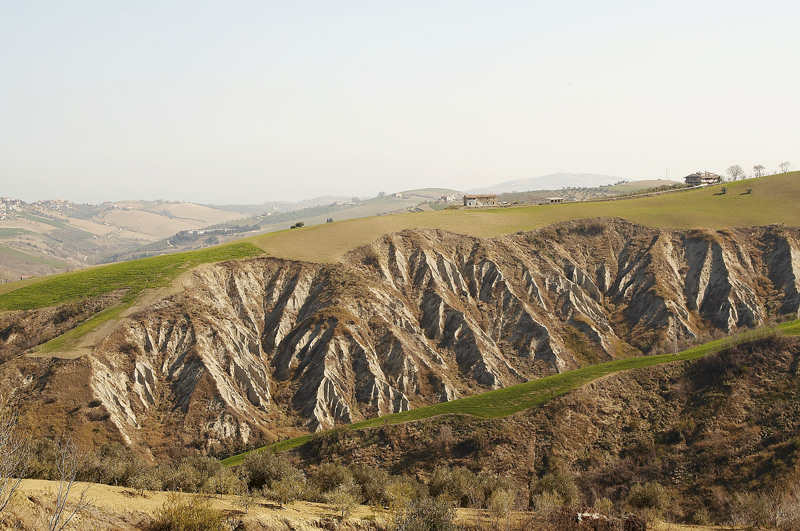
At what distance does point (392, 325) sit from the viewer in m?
81.2

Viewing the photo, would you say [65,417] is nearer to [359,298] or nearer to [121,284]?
[121,284]

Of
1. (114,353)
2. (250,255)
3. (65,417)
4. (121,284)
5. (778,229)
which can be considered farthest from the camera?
(778,229)

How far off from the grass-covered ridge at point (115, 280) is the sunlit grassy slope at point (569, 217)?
9.28m

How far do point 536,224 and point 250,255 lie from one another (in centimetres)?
5528

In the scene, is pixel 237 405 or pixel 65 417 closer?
pixel 65 417

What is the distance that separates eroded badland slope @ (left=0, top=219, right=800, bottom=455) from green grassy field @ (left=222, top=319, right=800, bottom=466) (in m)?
6.46

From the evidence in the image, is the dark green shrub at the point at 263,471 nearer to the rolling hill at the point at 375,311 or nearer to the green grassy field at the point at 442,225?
the rolling hill at the point at 375,311

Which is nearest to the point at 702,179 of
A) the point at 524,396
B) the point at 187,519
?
the point at 524,396

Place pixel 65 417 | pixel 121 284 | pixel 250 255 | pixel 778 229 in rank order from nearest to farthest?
1. pixel 65 417
2. pixel 121 284
3. pixel 250 255
4. pixel 778 229

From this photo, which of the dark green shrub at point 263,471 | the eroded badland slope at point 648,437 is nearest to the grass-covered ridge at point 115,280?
the eroded badland slope at point 648,437

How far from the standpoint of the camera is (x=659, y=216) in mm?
110562

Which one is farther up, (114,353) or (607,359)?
(114,353)

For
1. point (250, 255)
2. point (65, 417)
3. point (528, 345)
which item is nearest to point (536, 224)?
point (528, 345)

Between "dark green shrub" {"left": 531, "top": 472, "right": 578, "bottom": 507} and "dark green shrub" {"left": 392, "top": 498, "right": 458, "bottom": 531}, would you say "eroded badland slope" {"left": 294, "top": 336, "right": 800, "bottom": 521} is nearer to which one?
"dark green shrub" {"left": 531, "top": 472, "right": 578, "bottom": 507}
